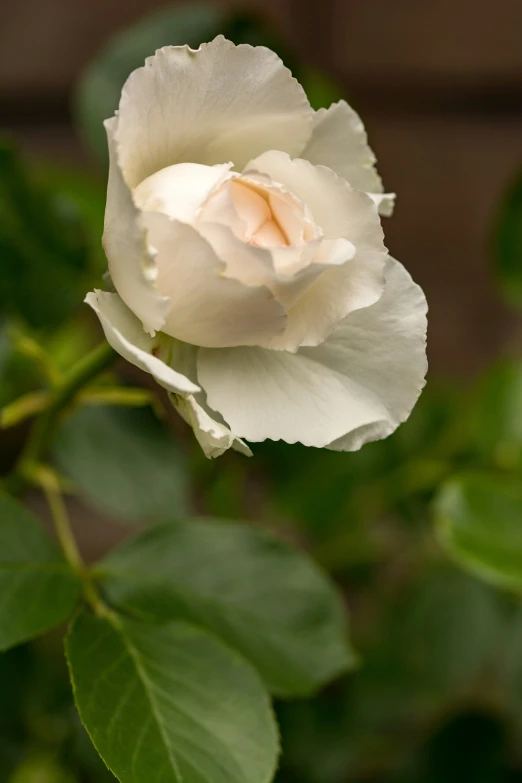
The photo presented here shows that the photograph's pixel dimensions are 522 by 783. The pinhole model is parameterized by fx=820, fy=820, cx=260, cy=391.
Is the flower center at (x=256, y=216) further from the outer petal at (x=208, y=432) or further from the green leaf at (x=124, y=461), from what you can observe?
the green leaf at (x=124, y=461)

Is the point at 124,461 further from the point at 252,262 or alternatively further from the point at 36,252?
the point at 252,262

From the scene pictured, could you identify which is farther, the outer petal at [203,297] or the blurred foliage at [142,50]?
the blurred foliage at [142,50]

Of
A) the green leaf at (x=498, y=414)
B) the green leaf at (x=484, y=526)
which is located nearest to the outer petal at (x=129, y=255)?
the green leaf at (x=484, y=526)

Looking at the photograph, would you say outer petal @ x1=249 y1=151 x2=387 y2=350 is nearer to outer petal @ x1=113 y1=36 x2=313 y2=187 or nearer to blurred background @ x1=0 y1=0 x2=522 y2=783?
outer petal @ x1=113 y1=36 x2=313 y2=187

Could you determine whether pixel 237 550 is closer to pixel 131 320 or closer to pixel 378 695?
pixel 131 320

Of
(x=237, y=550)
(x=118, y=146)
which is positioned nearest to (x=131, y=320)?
(x=118, y=146)

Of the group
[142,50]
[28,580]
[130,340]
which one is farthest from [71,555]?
[142,50]
